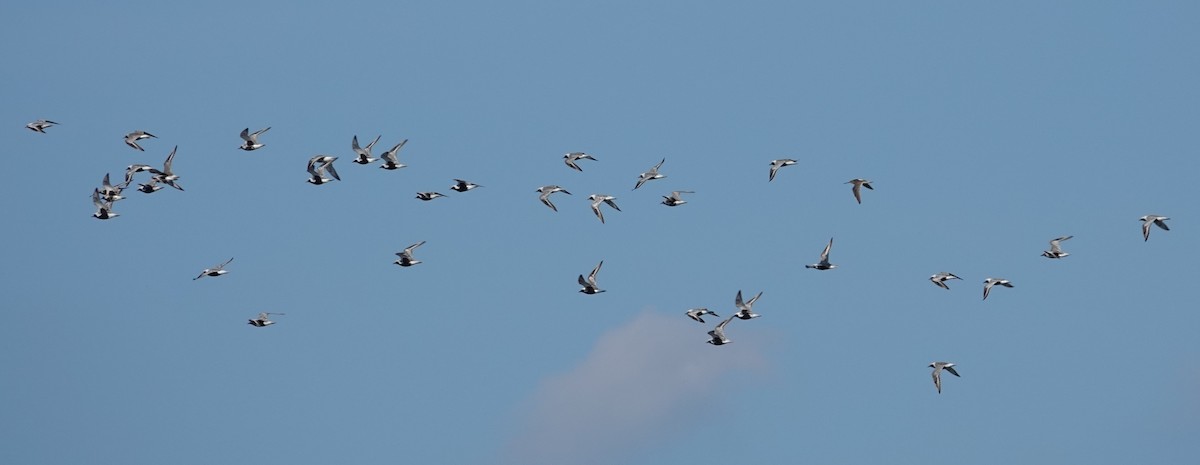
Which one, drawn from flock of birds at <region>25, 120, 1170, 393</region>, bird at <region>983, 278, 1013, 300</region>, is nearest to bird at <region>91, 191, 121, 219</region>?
flock of birds at <region>25, 120, 1170, 393</region>

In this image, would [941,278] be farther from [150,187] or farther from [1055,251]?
[150,187]

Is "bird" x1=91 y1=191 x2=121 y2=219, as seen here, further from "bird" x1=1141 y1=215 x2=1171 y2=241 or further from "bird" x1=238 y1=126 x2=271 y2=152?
"bird" x1=1141 y1=215 x2=1171 y2=241

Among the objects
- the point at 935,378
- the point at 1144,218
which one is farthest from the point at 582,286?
the point at 1144,218

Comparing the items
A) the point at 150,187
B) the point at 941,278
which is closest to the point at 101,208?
the point at 150,187

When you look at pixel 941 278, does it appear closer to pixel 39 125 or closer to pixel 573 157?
pixel 573 157

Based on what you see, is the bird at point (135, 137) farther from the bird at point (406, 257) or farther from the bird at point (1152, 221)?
the bird at point (1152, 221)

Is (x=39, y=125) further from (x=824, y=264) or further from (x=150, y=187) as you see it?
(x=824, y=264)

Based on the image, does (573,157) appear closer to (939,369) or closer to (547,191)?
(547,191)

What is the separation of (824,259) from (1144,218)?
1278 centimetres

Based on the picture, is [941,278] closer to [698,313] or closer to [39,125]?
[698,313]

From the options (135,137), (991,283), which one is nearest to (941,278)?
(991,283)

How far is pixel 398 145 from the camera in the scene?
85312 millimetres

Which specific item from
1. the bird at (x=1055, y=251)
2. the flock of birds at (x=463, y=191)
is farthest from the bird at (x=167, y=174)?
the bird at (x=1055, y=251)

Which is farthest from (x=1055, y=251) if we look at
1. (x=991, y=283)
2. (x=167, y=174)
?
(x=167, y=174)
